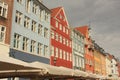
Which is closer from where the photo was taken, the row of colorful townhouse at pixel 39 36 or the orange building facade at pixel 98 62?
the row of colorful townhouse at pixel 39 36

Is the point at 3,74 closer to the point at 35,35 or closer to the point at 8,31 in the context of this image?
the point at 8,31

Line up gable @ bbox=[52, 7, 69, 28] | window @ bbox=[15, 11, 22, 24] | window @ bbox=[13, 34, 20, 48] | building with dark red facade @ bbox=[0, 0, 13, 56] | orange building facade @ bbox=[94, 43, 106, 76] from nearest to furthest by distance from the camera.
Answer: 1. building with dark red facade @ bbox=[0, 0, 13, 56]
2. window @ bbox=[13, 34, 20, 48]
3. window @ bbox=[15, 11, 22, 24]
4. gable @ bbox=[52, 7, 69, 28]
5. orange building facade @ bbox=[94, 43, 106, 76]

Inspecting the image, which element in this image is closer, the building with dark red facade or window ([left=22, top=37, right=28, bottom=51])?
the building with dark red facade

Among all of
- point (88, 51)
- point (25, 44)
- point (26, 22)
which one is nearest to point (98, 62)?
point (88, 51)

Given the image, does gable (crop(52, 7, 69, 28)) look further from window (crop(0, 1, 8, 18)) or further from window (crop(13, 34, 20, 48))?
window (crop(0, 1, 8, 18))

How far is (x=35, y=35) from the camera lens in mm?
33781

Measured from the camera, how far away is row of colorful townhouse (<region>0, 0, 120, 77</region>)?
89.7 ft

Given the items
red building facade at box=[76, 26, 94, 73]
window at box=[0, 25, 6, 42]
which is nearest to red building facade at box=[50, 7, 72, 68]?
red building facade at box=[76, 26, 94, 73]

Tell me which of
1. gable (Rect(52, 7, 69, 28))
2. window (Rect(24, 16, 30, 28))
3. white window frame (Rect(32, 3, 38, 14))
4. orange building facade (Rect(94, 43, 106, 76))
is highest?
gable (Rect(52, 7, 69, 28))

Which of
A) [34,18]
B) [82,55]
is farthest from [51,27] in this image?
[82,55]

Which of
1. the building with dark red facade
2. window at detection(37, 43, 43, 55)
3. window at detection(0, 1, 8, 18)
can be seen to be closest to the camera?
the building with dark red facade

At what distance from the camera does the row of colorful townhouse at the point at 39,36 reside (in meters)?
27.3

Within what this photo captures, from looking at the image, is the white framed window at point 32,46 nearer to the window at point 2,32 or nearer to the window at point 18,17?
the window at point 18,17

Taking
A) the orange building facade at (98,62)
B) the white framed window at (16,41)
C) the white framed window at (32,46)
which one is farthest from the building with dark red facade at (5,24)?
the orange building facade at (98,62)
